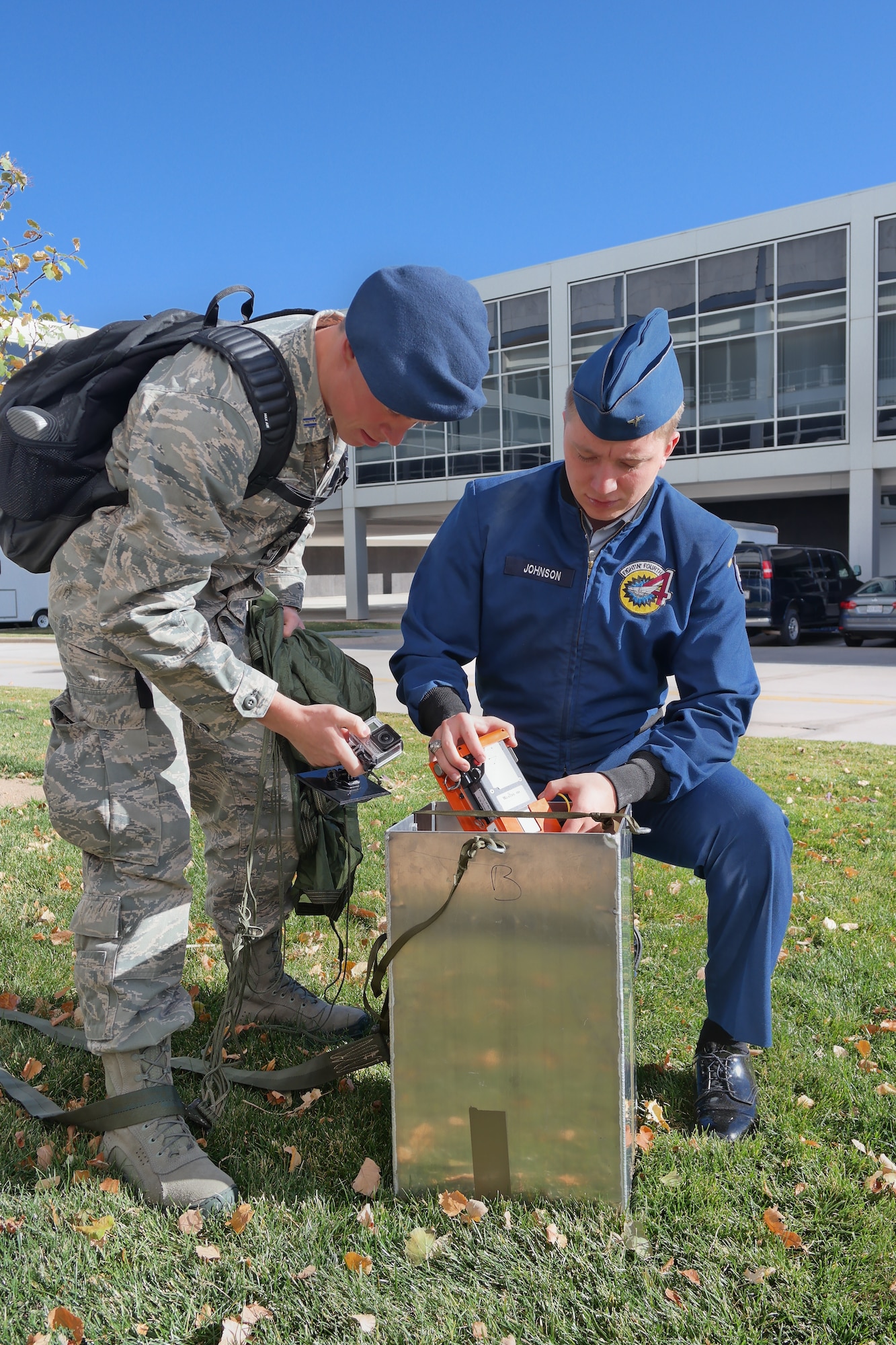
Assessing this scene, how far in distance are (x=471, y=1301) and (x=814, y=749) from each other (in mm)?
6474

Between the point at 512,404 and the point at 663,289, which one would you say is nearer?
the point at 663,289

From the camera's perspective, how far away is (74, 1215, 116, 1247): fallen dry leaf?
6.91 feet

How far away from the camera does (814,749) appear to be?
7.77 m

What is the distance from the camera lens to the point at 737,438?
23844mm

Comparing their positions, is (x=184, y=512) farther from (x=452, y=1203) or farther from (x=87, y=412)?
(x=452, y=1203)

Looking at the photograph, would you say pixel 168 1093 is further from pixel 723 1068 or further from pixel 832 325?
pixel 832 325

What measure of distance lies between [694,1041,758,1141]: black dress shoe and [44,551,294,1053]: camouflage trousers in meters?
1.25

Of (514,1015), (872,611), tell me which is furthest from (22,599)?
(514,1015)

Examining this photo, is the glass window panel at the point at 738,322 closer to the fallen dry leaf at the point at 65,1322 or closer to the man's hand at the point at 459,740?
the man's hand at the point at 459,740

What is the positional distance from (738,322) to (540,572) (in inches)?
906

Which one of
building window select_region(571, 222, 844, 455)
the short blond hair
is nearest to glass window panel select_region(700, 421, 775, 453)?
building window select_region(571, 222, 844, 455)

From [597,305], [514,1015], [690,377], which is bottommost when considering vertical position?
[514,1015]

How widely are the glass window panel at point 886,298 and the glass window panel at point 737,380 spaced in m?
2.30

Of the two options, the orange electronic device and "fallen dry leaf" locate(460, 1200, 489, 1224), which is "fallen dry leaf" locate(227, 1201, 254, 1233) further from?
the orange electronic device
